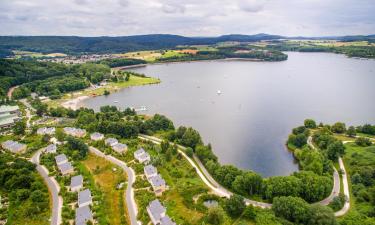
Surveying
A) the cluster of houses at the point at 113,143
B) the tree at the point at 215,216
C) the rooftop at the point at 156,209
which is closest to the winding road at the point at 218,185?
the tree at the point at 215,216

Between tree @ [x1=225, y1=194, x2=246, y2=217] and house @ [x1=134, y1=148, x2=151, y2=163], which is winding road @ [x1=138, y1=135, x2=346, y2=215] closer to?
tree @ [x1=225, y1=194, x2=246, y2=217]

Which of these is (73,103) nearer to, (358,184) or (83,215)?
(83,215)


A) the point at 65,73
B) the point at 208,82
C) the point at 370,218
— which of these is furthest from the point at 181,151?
the point at 65,73

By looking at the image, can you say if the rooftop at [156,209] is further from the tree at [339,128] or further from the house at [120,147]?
the tree at [339,128]

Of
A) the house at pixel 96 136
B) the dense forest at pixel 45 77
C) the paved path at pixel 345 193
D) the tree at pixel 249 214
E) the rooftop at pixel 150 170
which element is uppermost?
the dense forest at pixel 45 77

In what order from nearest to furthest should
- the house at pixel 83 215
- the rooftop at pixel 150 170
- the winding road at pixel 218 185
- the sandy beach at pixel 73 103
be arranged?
the house at pixel 83 215, the winding road at pixel 218 185, the rooftop at pixel 150 170, the sandy beach at pixel 73 103

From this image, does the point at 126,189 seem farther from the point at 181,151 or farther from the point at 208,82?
the point at 208,82
